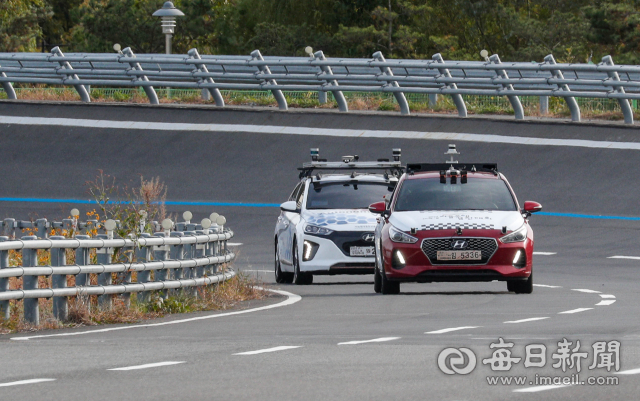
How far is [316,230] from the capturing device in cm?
2075

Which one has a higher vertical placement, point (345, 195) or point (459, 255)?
point (345, 195)

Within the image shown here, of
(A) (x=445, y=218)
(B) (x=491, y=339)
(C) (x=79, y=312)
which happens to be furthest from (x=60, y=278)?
(A) (x=445, y=218)

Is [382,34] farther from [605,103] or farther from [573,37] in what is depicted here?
[605,103]

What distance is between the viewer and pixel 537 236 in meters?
25.7

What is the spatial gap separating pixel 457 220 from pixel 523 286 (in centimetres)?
117

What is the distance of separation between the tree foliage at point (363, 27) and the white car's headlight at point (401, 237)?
159 ft

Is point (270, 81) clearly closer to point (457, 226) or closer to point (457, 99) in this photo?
point (457, 99)

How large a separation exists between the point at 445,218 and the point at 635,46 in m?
52.1

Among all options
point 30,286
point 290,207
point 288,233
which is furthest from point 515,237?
point 30,286

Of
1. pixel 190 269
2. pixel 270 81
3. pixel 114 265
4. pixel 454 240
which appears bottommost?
pixel 190 269

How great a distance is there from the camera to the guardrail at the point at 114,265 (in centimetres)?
1411

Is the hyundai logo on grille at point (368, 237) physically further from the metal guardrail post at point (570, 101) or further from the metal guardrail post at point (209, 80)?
the metal guardrail post at point (209, 80)

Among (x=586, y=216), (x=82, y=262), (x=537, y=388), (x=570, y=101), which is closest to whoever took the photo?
(x=537, y=388)

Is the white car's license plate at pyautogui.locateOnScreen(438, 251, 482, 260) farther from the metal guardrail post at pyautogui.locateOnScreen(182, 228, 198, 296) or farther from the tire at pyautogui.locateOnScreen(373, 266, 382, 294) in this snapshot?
the metal guardrail post at pyautogui.locateOnScreen(182, 228, 198, 296)
